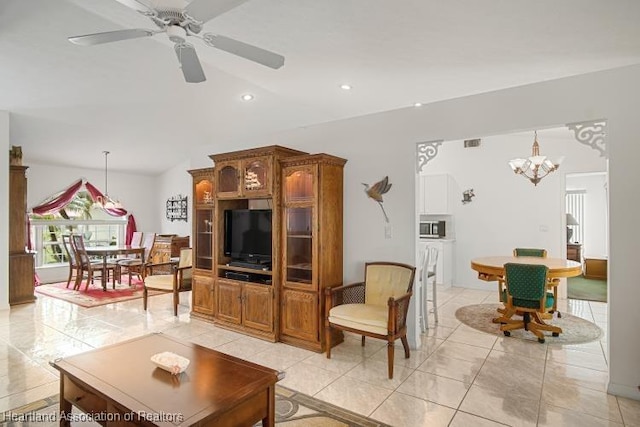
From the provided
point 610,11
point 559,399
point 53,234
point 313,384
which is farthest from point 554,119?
point 53,234

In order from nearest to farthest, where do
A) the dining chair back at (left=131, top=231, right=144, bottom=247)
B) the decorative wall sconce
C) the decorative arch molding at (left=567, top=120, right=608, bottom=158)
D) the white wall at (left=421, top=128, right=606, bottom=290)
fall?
1. the decorative arch molding at (left=567, top=120, right=608, bottom=158)
2. the white wall at (left=421, top=128, right=606, bottom=290)
3. the decorative wall sconce
4. the dining chair back at (left=131, top=231, right=144, bottom=247)

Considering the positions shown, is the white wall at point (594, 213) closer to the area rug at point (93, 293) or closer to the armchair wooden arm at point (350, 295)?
the armchair wooden arm at point (350, 295)

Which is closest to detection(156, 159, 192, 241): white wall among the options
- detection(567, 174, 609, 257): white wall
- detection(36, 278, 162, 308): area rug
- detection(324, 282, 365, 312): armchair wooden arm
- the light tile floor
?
detection(36, 278, 162, 308): area rug

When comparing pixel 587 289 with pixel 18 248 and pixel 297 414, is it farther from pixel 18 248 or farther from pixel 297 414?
pixel 18 248

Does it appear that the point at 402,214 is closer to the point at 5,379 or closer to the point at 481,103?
the point at 481,103

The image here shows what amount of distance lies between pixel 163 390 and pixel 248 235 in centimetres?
253

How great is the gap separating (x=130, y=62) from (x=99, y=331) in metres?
3.11

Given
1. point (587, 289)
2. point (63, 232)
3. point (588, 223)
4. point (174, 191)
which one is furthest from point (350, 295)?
point (588, 223)

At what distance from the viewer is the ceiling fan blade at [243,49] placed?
2.00 m

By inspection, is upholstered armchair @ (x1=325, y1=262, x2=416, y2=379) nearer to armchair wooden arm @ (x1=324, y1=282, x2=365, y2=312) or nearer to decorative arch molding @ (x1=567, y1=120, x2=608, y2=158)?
armchair wooden arm @ (x1=324, y1=282, x2=365, y2=312)

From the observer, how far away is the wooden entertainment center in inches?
144

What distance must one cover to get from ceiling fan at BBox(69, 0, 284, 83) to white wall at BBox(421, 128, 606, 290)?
17.2 feet

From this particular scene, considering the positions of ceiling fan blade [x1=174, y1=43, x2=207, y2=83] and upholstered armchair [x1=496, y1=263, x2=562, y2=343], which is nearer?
ceiling fan blade [x1=174, y1=43, x2=207, y2=83]

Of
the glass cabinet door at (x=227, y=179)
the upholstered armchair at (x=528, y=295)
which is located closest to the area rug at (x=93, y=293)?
the glass cabinet door at (x=227, y=179)
